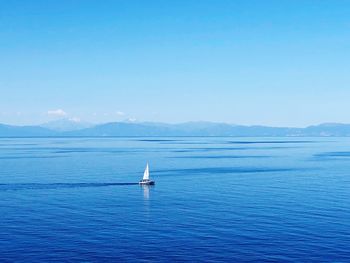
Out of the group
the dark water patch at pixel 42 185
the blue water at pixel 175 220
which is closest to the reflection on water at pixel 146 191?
the blue water at pixel 175 220

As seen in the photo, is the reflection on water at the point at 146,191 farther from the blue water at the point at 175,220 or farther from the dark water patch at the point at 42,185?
the dark water patch at the point at 42,185

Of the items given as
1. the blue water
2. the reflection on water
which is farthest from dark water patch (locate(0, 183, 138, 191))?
the reflection on water

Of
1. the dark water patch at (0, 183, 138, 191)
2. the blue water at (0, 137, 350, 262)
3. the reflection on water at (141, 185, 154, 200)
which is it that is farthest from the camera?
the dark water patch at (0, 183, 138, 191)

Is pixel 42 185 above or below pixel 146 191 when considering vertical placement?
above

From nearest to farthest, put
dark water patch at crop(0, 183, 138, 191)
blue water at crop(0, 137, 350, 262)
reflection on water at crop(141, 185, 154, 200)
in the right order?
1. blue water at crop(0, 137, 350, 262)
2. reflection on water at crop(141, 185, 154, 200)
3. dark water patch at crop(0, 183, 138, 191)

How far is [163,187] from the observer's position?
13150 cm

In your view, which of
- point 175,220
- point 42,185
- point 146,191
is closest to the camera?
point 175,220

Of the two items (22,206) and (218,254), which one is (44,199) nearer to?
(22,206)

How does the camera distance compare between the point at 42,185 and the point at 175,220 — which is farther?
the point at 42,185

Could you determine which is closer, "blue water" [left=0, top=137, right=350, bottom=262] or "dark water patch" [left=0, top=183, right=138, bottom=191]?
"blue water" [left=0, top=137, right=350, bottom=262]

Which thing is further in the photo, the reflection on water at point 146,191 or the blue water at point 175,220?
the reflection on water at point 146,191

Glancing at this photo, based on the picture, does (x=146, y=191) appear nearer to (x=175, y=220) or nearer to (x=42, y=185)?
(x=42, y=185)

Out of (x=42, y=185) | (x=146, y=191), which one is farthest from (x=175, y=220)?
(x=42, y=185)

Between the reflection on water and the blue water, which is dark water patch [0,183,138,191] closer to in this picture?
the blue water
